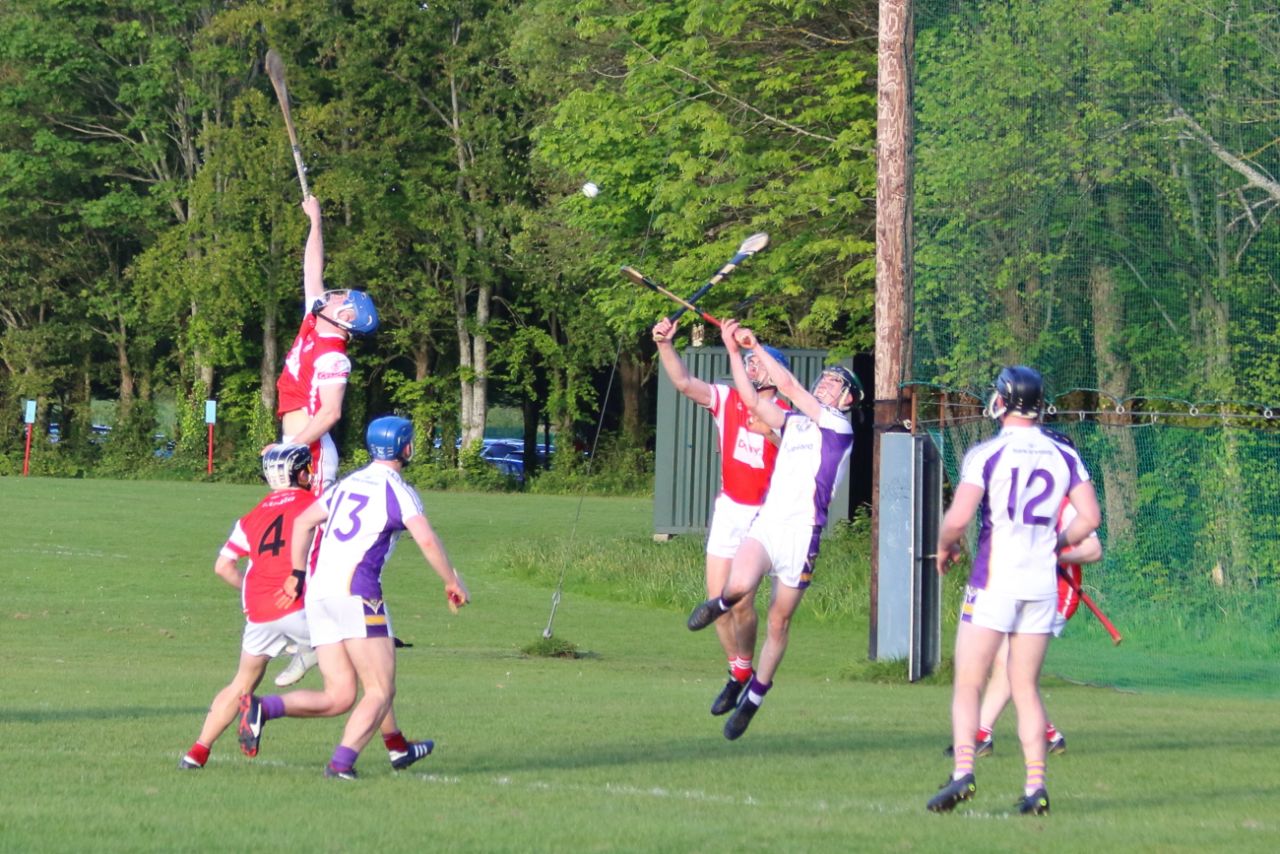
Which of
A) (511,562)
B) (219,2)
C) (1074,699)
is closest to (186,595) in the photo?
(511,562)

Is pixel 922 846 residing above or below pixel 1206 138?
below

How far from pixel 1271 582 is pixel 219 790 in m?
11.9

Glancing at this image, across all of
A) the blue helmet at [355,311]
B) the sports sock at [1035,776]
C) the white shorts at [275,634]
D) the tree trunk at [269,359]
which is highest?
the tree trunk at [269,359]

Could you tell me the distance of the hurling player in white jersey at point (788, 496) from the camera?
10.3 meters

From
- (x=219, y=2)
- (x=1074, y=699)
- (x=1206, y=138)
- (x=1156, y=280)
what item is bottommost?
(x=1074, y=699)

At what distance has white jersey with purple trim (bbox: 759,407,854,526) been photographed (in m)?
10.3

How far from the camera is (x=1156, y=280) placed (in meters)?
17.2

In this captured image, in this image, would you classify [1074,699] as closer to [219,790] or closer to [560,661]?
[560,661]

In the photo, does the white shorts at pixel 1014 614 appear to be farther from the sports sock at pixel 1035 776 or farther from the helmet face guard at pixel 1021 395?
the helmet face guard at pixel 1021 395

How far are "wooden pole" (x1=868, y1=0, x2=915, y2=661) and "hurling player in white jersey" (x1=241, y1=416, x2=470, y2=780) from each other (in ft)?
27.4

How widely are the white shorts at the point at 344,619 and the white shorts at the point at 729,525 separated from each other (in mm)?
3388

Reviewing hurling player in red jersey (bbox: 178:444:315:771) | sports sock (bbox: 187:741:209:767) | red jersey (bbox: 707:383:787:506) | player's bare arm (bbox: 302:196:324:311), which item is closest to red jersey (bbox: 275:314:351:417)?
player's bare arm (bbox: 302:196:324:311)

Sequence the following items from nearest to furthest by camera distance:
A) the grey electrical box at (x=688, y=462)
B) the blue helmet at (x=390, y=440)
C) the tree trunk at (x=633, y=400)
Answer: the blue helmet at (x=390, y=440) < the grey electrical box at (x=688, y=462) < the tree trunk at (x=633, y=400)

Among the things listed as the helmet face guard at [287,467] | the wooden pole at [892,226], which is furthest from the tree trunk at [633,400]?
the helmet face guard at [287,467]
